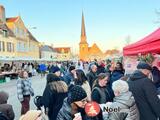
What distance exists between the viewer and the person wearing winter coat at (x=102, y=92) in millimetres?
6441

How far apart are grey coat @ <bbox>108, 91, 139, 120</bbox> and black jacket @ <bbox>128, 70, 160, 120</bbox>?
31cm

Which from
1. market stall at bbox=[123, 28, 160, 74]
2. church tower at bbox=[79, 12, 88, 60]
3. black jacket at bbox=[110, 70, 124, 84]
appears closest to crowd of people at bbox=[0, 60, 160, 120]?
market stall at bbox=[123, 28, 160, 74]

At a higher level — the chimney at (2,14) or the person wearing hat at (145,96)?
the chimney at (2,14)

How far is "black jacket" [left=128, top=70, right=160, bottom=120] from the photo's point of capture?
5.73 metres

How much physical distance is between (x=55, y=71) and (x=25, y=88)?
7.39ft

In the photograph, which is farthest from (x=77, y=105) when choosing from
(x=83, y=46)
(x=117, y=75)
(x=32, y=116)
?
→ (x=83, y=46)

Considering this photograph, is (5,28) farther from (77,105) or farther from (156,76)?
(77,105)

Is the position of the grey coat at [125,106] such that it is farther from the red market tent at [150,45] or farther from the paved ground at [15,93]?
the paved ground at [15,93]

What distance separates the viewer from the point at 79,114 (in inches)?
171

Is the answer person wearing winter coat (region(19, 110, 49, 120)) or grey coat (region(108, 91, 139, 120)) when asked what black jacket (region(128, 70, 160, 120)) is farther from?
person wearing winter coat (region(19, 110, 49, 120))

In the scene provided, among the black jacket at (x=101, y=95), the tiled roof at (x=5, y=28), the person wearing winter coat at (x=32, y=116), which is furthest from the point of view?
the tiled roof at (x=5, y=28)

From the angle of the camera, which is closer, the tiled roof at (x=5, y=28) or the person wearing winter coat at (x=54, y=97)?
the person wearing winter coat at (x=54, y=97)

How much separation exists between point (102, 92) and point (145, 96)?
1.03 m

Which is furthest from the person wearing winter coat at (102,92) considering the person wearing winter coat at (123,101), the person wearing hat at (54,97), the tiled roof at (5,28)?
the tiled roof at (5,28)
